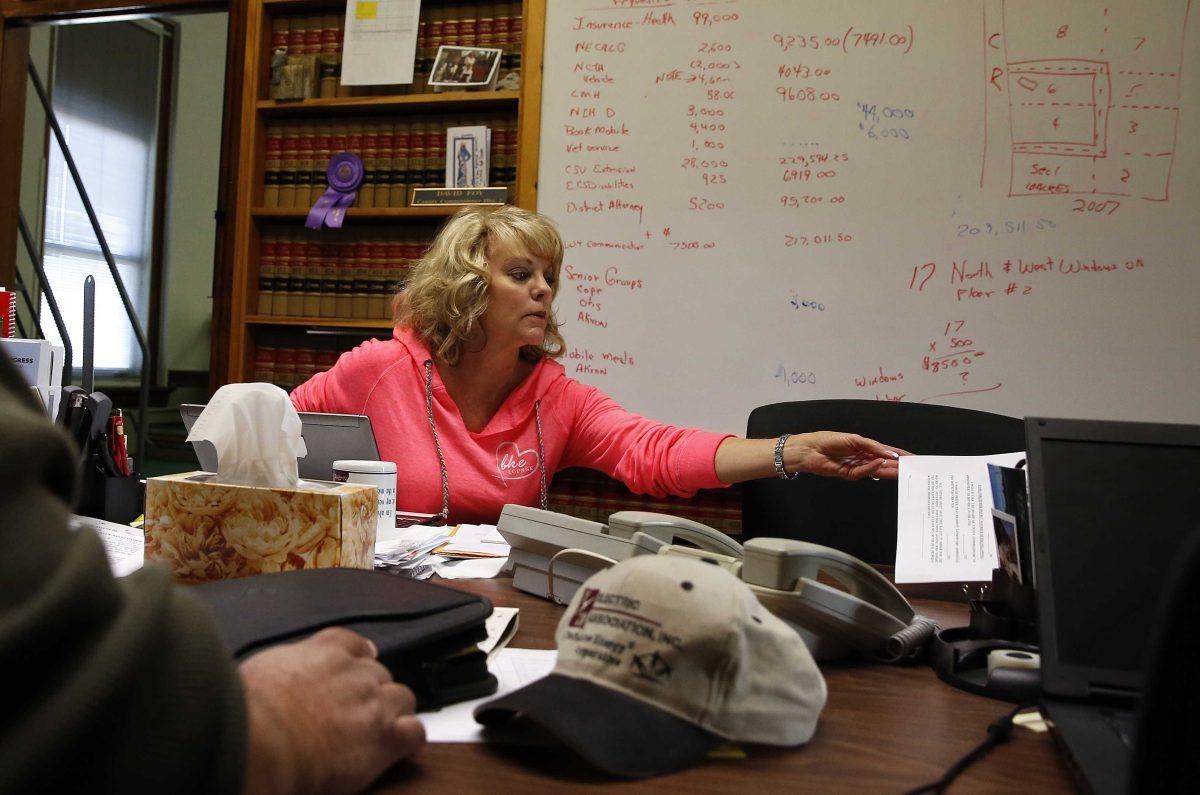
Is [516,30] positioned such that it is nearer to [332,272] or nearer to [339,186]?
[339,186]

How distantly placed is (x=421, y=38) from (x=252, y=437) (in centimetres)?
267

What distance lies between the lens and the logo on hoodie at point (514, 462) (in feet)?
6.42

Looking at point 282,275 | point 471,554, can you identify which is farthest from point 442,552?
point 282,275

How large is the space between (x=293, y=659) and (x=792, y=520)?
1.43 meters

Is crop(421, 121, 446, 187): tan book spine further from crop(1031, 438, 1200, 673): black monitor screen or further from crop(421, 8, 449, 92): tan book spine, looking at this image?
crop(1031, 438, 1200, 673): black monitor screen

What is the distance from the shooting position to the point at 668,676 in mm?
556

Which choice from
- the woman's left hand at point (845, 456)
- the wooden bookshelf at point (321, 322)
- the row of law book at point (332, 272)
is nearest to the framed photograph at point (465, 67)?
the row of law book at point (332, 272)

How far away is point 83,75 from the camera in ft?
18.3

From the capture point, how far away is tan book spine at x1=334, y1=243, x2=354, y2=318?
3348 mm

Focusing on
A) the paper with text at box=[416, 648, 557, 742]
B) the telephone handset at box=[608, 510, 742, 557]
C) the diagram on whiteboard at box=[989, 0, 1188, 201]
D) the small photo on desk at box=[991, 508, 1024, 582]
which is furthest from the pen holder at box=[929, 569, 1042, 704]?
the diagram on whiteboard at box=[989, 0, 1188, 201]

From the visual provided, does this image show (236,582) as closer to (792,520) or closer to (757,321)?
(792,520)

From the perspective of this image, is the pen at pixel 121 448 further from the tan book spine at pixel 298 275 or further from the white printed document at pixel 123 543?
the tan book spine at pixel 298 275

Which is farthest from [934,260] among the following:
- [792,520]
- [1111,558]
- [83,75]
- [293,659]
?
[83,75]

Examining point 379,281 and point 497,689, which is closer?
point 497,689
